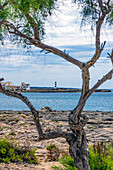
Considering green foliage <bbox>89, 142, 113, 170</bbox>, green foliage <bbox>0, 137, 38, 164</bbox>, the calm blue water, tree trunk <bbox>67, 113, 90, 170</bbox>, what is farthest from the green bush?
Result: the calm blue water

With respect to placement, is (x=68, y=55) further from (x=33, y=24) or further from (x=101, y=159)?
(x=101, y=159)

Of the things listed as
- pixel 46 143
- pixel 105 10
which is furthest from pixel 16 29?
pixel 46 143

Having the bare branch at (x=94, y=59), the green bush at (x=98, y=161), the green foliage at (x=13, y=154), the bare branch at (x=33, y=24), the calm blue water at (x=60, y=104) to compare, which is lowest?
the calm blue water at (x=60, y=104)

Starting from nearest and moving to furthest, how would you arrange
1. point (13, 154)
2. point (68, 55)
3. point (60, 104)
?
point (68, 55), point (13, 154), point (60, 104)

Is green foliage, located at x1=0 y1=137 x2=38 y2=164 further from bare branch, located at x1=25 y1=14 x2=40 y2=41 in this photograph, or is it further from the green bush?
bare branch, located at x1=25 y1=14 x2=40 y2=41

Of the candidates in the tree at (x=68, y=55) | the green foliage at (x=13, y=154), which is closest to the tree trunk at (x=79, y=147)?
the tree at (x=68, y=55)

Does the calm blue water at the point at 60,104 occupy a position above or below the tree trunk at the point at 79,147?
below

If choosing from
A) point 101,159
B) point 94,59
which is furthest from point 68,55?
point 101,159

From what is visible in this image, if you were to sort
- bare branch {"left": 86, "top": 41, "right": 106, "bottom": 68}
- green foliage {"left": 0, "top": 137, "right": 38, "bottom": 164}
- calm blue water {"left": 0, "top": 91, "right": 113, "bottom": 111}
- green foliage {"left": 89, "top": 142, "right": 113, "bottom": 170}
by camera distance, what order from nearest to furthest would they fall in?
bare branch {"left": 86, "top": 41, "right": 106, "bottom": 68}
green foliage {"left": 89, "top": 142, "right": 113, "bottom": 170}
green foliage {"left": 0, "top": 137, "right": 38, "bottom": 164}
calm blue water {"left": 0, "top": 91, "right": 113, "bottom": 111}

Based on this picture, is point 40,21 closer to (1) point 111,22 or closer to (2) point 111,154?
(1) point 111,22

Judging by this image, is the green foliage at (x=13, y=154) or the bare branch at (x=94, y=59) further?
the green foliage at (x=13, y=154)

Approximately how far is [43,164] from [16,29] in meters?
3.51

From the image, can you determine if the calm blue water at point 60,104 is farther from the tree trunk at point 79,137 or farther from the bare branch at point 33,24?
the bare branch at point 33,24

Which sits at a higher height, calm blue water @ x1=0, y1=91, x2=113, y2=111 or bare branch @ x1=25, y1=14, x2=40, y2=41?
bare branch @ x1=25, y1=14, x2=40, y2=41
